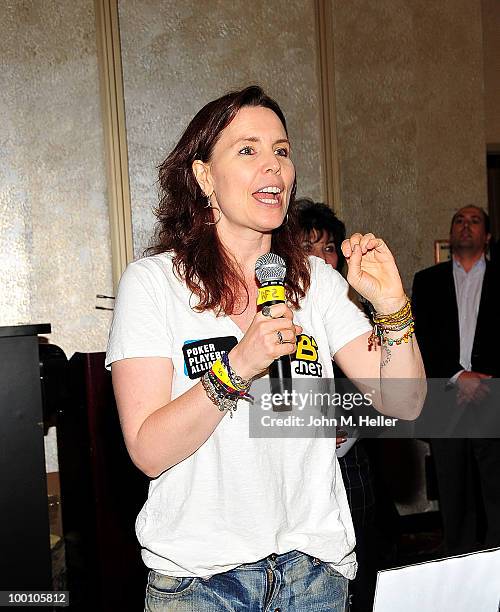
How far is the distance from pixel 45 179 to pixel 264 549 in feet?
10.8

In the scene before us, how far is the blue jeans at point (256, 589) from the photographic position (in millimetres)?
1417

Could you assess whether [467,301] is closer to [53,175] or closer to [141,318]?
[53,175]

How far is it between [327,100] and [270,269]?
375 centimetres

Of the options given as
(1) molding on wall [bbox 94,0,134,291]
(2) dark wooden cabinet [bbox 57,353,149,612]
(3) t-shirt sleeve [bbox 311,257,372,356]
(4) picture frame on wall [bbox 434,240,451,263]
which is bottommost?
(2) dark wooden cabinet [bbox 57,353,149,612]

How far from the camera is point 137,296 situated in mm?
1493

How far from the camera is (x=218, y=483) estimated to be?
1449mm

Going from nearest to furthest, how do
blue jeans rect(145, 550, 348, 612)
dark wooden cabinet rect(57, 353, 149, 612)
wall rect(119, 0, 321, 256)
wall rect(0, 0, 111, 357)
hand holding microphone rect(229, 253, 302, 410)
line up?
hand holding microphone rect(229, 253, 302, 410)
blue jeans rect(145, 550, 348, 612)
dark wooden cabinet rect(57, 353, 149, 612)
wall rect(0, 0, 111, 357)
wall rect(119, 0, 321, 256)

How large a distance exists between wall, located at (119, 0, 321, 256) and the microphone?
123 inches

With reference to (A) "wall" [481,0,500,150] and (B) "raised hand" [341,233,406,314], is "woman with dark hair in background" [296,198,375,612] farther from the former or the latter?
(A) "wall" [481,0,500,150]

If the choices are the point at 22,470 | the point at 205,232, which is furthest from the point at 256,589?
the point at 22,470

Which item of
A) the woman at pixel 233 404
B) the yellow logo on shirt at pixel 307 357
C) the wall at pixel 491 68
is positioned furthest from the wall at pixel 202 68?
the yellow logo on shirt at pixel 307 357

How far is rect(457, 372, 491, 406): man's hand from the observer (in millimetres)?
4301

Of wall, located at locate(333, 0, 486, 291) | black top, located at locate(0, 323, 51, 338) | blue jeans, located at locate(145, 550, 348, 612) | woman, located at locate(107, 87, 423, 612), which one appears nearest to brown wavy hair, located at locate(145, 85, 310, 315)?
woman, located at locate(107, 87, 423, 612)

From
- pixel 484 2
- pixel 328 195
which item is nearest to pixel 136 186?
pixel 328 195
